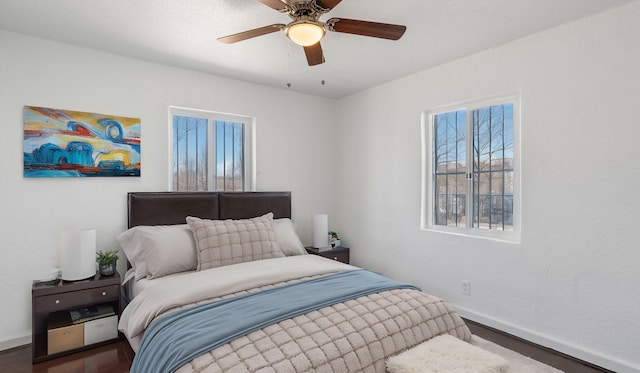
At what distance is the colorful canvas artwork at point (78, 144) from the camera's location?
2641 millimetres

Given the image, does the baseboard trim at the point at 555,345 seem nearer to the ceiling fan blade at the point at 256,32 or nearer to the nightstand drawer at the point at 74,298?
the ceiling fan blade at the point at 256,32

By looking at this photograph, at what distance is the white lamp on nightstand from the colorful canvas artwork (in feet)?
1.82

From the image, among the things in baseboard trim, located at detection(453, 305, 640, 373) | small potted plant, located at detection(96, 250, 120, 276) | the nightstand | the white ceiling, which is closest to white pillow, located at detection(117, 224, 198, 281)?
small potted plant, located at detection(96, 250, 120, 276)

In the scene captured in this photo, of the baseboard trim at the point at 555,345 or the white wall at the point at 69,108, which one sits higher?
the white wall at the point at 69,108

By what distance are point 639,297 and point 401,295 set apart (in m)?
1.55

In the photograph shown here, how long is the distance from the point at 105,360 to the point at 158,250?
83 cm

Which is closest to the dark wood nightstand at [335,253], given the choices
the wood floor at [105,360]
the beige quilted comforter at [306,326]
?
the beige quilted comforter at [306,326]

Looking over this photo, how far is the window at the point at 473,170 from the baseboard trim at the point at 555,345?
2.39ft

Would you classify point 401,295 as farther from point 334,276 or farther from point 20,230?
point 20,230

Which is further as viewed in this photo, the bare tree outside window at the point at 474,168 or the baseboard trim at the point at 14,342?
the bare tree outside window at the point at 474,168

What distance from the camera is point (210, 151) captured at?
3.64 metres

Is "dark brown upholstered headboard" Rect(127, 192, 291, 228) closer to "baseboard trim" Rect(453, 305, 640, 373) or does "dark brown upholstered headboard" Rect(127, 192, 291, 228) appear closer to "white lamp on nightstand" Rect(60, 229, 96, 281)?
"white lamp on nightstand" Rect(60, 229, 96, 281)

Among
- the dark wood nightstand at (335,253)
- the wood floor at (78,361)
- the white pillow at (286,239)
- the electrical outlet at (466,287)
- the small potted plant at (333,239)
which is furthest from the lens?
the small potted plant at (333,239)

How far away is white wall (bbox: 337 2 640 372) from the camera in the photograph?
2.21 m
